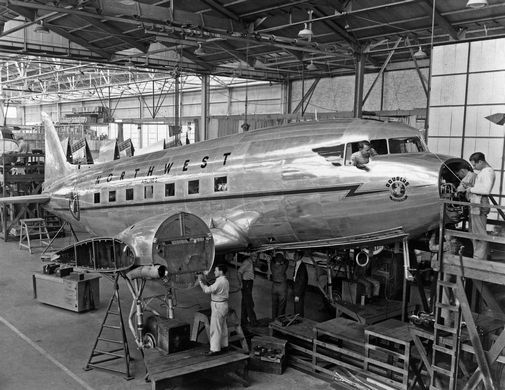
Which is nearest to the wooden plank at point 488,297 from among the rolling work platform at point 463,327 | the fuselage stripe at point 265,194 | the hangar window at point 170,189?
the rolling work platform at point 463,327

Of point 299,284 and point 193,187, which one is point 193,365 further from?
point 193,187

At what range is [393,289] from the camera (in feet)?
51.8

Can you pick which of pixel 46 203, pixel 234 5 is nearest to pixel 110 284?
pixel 46 203

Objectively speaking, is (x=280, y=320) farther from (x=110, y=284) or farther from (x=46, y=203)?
(x=46, y=203)

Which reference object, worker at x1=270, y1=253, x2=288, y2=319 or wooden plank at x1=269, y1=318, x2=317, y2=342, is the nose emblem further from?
worker at x1=270, y1=253, x2=288, y2=319

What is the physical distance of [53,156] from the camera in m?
22.1

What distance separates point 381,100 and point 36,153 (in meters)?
23.2

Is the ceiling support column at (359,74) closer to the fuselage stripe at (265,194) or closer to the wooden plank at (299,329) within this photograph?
the fuselage stripe at (265,194)

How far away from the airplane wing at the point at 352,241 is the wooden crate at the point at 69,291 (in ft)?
19.8

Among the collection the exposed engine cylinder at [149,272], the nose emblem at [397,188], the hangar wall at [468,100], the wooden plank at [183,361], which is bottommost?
the wooden plank at [183,361]

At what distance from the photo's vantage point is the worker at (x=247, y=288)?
533 inches

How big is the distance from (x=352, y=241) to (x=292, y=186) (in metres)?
1.85

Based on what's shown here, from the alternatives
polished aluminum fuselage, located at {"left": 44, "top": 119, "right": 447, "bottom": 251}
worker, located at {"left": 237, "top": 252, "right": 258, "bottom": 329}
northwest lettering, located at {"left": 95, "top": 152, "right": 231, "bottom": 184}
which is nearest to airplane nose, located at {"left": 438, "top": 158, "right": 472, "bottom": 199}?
polished aluminum fuselage, located at {"left": 44, "top": 119, "right": 447, "bottom": 251}

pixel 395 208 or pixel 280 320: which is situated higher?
pixel 395 208
